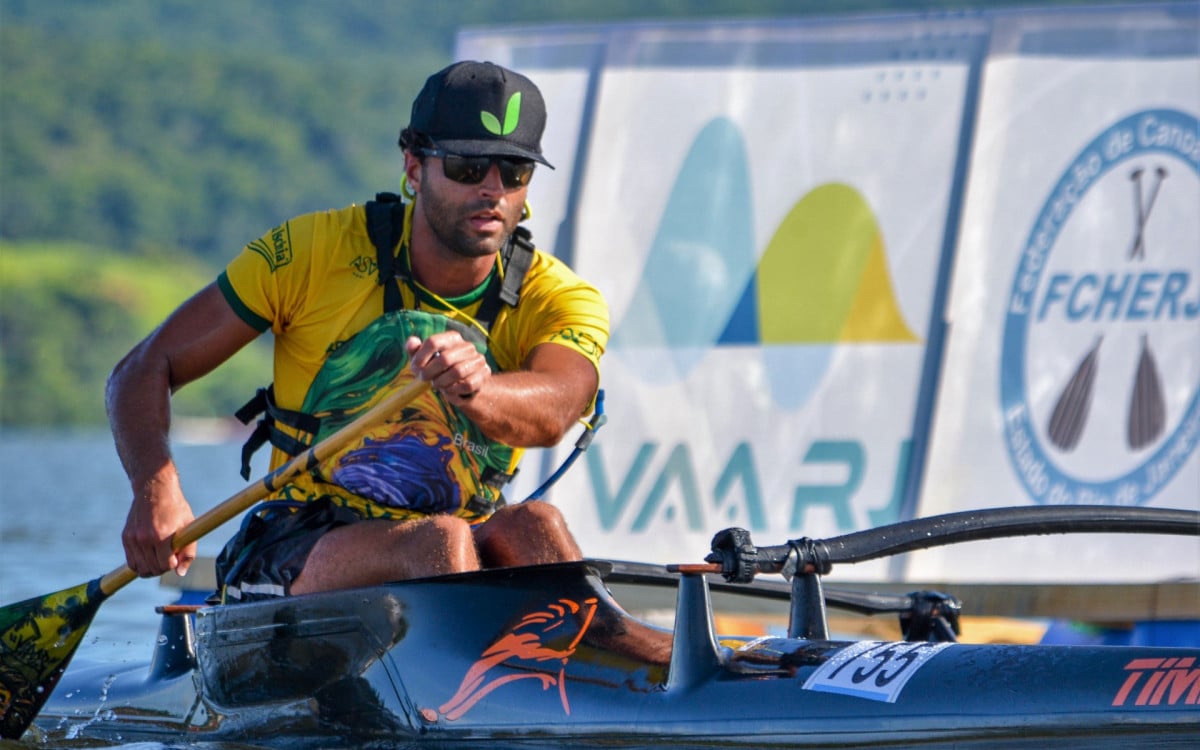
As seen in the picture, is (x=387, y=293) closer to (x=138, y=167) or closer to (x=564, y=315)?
(x=564, y=315)

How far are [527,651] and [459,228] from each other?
3.65 ft

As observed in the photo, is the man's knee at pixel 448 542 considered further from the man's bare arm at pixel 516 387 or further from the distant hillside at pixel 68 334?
the distant hillside at pixel 68 334

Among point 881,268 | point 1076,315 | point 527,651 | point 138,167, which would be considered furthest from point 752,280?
point 138,167

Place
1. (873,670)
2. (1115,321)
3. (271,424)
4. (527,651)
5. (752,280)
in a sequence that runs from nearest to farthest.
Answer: (873,670), (527,651), (271,424), (1115,321), (752,280)

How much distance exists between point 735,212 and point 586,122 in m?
0.77

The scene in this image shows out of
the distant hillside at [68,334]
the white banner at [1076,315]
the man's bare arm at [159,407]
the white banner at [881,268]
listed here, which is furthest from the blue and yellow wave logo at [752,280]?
the distant hillside at [68,334]

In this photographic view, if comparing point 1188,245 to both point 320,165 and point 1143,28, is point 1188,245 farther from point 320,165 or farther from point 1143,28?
point 320,165

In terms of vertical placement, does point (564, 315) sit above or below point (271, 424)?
above

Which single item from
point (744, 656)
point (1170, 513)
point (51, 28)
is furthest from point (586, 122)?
point (51, 28)

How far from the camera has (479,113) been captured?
167 inches

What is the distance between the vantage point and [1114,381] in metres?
7.09

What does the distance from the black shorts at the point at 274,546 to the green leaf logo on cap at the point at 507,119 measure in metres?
0.97

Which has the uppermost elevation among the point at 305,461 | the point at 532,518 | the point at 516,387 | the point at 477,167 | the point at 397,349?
the point at 477,167

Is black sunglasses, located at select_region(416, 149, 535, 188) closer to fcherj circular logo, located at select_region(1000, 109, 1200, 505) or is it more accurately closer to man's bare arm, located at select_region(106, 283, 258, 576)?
man's bare arm, located at select_region(106, 283, 258, 576)
